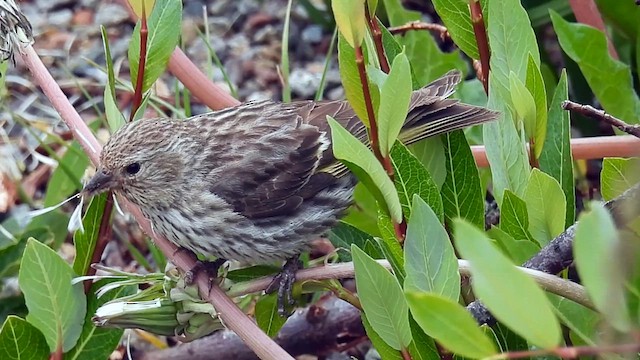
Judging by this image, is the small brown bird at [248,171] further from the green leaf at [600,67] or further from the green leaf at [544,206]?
the green leaf at [544,206]

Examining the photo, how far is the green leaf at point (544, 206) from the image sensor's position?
2.25 meters

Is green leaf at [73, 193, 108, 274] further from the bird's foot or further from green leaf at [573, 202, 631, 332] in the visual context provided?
green leaf at [573, 202, 631, 332]

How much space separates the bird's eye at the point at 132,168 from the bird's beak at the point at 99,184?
12 centimetres

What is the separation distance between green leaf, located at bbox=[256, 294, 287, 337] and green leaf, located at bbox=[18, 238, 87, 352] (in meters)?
0.50

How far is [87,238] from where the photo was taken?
2.88 meters

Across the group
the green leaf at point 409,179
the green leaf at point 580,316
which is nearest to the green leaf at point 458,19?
the green leaf at point 409,179

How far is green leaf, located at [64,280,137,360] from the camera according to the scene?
9.20 feet

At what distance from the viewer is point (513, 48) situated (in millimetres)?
2523

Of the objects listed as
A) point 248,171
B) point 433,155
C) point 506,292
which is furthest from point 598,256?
point 248,171

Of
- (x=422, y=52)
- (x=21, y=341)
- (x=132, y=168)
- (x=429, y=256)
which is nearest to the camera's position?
(x=429, y=256)

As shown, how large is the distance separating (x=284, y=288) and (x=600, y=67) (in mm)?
1389

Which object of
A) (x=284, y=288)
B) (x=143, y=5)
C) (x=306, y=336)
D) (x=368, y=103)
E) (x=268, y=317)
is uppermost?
(x=143, y=5)

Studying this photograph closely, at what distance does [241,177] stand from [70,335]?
2.59 ft

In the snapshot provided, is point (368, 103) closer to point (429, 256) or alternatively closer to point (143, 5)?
point (429, 256)
